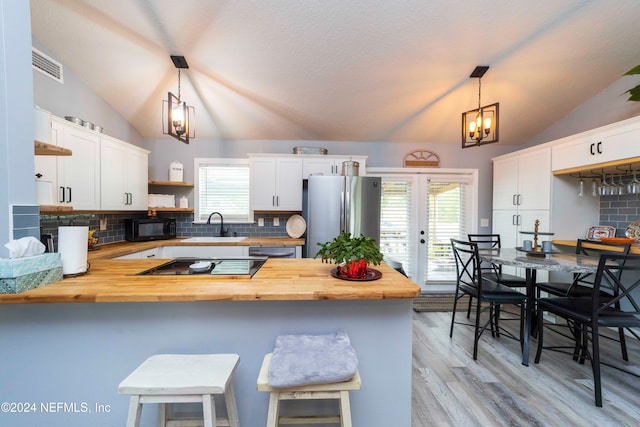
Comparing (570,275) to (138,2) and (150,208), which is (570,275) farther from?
(150,208)

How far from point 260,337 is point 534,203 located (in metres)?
3.60

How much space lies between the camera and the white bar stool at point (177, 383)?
977 mm

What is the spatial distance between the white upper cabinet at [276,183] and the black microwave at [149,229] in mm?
1140

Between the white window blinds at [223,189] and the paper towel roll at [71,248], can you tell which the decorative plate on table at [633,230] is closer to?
the white window blinds at [223,189]

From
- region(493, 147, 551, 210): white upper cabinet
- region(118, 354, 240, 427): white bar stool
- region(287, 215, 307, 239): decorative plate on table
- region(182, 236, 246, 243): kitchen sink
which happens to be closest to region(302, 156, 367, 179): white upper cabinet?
region(287, 215, 307, 239): decorative plate on table

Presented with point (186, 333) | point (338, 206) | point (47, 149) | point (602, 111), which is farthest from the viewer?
point (338, 206)

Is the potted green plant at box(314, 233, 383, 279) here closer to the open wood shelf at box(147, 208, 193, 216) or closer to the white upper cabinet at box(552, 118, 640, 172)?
the white upper cabinet at box(552, 118, 640, 172)

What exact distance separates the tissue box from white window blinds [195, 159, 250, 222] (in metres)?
2.52

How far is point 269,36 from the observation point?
7.57 ft

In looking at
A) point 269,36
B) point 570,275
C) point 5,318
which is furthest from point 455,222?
point 5,318

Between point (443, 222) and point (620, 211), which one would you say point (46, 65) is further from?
point (620, 211)

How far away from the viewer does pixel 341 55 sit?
250 centimetres

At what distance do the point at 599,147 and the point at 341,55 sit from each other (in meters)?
2.69

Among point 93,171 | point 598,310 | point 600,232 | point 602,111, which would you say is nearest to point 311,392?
point 598,310
